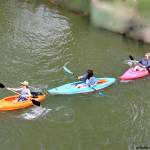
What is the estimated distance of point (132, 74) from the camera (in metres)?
22.3

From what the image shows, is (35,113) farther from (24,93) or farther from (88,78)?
(88,78)

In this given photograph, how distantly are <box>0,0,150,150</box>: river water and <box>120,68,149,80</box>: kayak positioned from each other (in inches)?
11.0

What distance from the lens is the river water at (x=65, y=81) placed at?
17562 millimetres

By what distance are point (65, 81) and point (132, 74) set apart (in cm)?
328

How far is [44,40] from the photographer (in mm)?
25156

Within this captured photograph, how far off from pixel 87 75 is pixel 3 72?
3752 mm

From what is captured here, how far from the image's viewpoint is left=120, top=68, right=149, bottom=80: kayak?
72.1 ft

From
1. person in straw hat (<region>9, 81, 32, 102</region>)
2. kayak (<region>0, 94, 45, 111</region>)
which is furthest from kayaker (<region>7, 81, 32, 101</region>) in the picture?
kayak (<region>0, 94, 45, 111</region>)

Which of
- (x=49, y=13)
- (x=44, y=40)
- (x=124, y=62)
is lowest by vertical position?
(x=124, y=62)

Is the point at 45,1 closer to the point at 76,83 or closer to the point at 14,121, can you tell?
the point at 76,83

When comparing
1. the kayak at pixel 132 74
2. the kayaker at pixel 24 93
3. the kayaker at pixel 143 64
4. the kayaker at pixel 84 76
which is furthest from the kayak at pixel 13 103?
the kayaker at pixel 143 64

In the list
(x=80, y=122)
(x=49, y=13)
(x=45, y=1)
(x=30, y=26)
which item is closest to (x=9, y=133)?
(x=80, y=122)

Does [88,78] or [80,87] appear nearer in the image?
[80,87]

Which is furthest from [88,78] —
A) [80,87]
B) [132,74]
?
[132,74]
